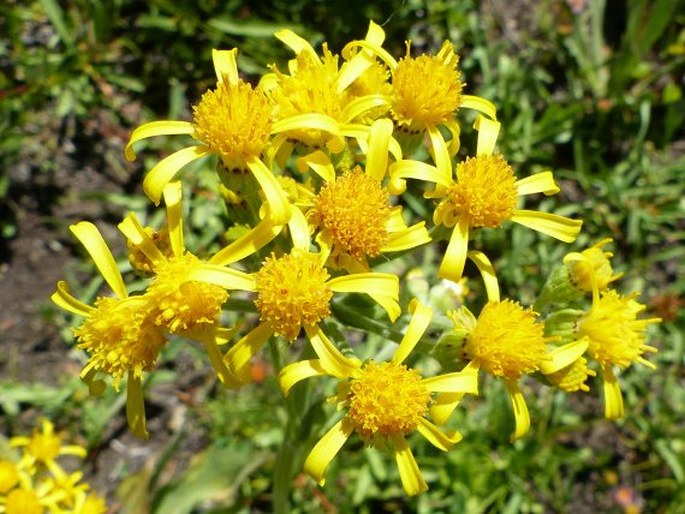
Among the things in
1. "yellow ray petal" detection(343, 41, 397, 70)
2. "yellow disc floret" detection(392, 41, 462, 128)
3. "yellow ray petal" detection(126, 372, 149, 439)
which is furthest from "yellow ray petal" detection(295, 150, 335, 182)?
"yellow ray petal" detection(126, 372, 149, 439)

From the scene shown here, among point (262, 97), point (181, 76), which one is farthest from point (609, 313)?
point (181, 76)

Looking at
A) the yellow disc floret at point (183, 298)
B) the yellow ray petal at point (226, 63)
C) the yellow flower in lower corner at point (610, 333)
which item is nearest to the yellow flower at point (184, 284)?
the yellow disc floret at point (183, 298)

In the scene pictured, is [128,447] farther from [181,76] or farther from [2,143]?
[181,76]

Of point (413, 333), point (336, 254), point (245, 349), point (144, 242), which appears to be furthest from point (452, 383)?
point (144, 242)

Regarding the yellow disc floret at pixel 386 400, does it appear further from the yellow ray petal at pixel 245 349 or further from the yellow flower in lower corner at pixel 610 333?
the yellow flower in lower corner at pixel 610 333

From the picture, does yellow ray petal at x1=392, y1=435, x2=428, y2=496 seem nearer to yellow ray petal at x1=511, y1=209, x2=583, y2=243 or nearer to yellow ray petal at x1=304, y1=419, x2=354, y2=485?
yellow ray petal at x1=304, y1=419, x2=354, y2=485

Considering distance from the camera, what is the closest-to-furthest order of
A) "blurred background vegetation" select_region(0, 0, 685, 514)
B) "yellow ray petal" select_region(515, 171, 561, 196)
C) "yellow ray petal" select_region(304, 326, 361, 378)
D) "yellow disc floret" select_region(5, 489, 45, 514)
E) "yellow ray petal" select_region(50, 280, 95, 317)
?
"yellow ray petal" select_region(304, 326, 361, 378), "yellow ray petal" select_region(50, 280, 95, 317), "yellow ray petal" select_region(515, 171, 561, 196), "yellow disc floret" select_region(5, 489, 45, 514), "blurred background vegetation" select_region(0, 0, 685, 514)

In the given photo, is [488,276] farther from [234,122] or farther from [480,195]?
[234,122]

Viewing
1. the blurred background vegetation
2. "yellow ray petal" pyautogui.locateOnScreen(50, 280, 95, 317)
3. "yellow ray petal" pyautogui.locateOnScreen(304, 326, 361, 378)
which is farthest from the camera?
the blurred background vegetation
